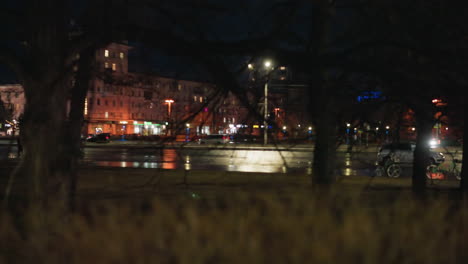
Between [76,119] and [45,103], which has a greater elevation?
[45,103]

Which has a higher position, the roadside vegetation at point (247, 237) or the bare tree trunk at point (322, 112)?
the bare tree trunk at point (322, 112)

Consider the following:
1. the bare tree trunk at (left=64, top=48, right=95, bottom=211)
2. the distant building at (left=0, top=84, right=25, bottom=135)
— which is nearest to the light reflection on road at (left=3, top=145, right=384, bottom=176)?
the distant building at (left=0, top=84, right=25, bottom=135)

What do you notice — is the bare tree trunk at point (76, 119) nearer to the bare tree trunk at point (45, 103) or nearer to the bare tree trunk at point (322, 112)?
the bare tree trunk at point (45, 103)

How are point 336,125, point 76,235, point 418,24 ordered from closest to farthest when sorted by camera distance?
point 76,235, point 418,24, point 336,125

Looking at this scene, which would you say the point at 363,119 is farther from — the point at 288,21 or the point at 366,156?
the point at 366,156

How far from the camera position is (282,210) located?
4.67 metres

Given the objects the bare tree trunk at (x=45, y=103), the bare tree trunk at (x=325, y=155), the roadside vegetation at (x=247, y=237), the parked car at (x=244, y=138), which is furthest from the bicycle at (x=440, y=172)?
the bare tree trunk at (x=45, y=103)

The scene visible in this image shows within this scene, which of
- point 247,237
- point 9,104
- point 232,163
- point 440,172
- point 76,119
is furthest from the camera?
point 232,163

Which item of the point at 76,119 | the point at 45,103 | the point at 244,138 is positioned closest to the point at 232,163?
the point at 244,138

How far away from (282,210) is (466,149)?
29.9 feet

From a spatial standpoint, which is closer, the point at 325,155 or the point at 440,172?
the point at 325,155

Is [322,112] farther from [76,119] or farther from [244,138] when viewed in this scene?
[76,119]

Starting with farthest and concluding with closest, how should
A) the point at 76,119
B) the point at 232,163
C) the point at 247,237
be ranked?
1. the point at 232,163
2. the point at 76,119
3. the point at 247,237

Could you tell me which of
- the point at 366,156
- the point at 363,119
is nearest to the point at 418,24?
the point at 363,119
